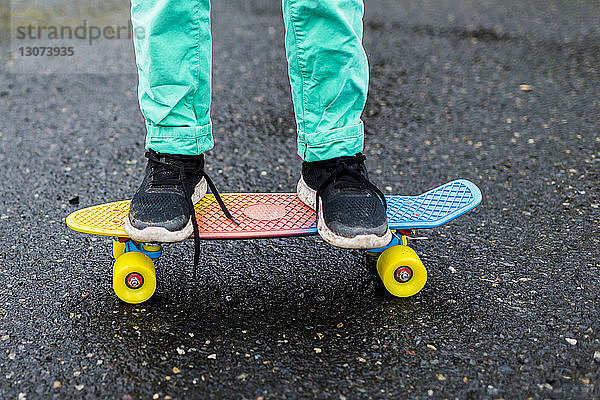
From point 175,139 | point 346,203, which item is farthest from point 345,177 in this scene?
point 175,139

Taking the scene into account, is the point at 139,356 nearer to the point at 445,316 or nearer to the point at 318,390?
the point at 318,390

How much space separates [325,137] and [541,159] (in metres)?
1.55

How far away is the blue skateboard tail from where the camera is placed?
81.7 inches

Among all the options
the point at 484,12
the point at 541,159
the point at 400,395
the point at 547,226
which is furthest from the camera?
the point at 484,12

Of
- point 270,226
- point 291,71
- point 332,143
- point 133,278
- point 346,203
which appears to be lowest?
point 133,278

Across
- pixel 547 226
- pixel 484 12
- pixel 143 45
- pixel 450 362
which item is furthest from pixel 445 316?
pixel 484 12

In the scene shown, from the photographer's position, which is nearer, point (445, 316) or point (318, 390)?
point (318, 390)

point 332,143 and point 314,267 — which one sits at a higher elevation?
point 332,143

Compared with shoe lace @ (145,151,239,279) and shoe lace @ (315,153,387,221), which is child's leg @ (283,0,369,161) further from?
shoe lace @ (145,151,239,279)

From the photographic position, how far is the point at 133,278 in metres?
2.00

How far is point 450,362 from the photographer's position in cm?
176

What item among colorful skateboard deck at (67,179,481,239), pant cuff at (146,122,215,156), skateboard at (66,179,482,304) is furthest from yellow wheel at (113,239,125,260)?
pant cuff at (146,122,215,156)

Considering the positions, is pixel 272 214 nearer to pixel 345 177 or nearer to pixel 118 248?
pixel 345 177

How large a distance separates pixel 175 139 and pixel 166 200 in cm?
20
